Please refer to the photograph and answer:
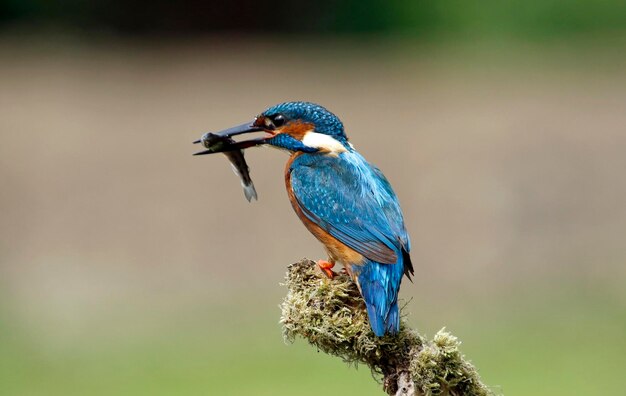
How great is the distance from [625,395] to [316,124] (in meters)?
4.35

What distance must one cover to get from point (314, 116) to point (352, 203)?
293 millimetres

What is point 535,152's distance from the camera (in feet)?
27.3

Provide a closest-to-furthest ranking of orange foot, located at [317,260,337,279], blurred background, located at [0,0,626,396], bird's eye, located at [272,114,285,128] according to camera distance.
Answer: orange foot, located at [317,260,337,279]
bird's eye, located at [272,114,285,128]
blurred background, located at [0,0,626,396]

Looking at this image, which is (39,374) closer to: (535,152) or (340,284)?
(535,152)

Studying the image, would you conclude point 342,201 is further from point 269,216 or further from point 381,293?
point 269,216

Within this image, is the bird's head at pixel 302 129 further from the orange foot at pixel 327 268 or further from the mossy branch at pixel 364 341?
the mossy branch at pixel 364 341

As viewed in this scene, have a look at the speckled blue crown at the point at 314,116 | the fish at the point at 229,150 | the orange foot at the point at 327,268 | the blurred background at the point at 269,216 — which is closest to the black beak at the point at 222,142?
the fish at the point at 229,150

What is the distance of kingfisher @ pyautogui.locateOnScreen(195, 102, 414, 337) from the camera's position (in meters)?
2.58

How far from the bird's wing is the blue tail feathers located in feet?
0.07

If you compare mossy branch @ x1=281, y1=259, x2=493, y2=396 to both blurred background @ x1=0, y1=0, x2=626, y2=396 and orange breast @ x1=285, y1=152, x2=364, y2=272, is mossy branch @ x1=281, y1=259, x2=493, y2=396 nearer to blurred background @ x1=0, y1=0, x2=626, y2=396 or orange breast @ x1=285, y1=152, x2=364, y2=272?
orange breast @ x1=285, y1=152, x2=364, y2=272

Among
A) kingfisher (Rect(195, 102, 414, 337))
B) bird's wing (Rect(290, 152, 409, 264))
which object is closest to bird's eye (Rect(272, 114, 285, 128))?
kingfisher (Rect(195, 102, 414, 337))

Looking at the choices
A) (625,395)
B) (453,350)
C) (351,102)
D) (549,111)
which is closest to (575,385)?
(625,395)

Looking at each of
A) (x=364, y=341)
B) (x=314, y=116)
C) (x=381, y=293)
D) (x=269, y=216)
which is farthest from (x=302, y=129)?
(x=269, y=216)

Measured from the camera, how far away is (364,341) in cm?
232
